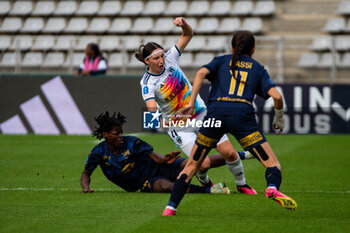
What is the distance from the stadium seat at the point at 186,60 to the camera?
1967 cm

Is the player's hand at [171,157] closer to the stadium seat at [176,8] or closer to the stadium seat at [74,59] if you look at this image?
the stadium seat at [74,59]

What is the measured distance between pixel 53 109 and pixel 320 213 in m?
12.2

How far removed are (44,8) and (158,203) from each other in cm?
2004

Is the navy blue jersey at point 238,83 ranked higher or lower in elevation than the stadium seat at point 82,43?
higher

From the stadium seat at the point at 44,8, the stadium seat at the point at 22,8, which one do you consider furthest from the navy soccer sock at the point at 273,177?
the stadium seat at the point at 22,8

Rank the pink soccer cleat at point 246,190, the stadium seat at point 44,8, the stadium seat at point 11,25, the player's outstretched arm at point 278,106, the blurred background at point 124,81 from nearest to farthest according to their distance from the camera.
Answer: the player's outstretched arm at point 278,106 → the pink soccer cleat at point 246,190 → the blurred background at point 124,81 → the stadium seat at point 11,25 → the stadium seat at point 44,8

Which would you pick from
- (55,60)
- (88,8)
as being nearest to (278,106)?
(55,60)

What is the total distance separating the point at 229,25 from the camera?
23.9 m

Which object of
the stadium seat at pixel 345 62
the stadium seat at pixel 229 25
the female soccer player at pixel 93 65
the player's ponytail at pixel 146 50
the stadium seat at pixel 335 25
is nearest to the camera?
the player's ponytail at pixel 146 50

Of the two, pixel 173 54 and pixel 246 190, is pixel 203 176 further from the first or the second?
pixel 173 54

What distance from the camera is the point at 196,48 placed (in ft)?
65.8

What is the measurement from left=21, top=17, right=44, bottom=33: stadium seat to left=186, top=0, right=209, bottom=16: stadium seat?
18.5 feet

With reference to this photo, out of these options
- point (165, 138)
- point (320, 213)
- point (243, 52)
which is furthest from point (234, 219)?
point (165, 138)

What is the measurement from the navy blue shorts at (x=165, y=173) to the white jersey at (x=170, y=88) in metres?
0.60
